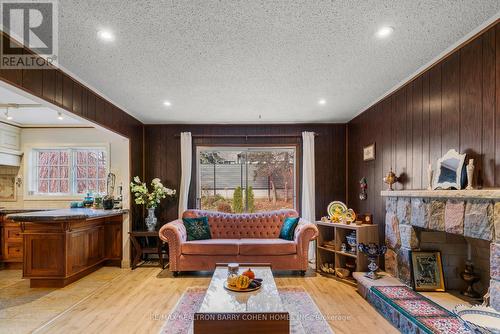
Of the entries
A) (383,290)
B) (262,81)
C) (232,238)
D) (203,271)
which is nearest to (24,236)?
(203,271)

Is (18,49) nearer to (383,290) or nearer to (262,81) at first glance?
(262,81)

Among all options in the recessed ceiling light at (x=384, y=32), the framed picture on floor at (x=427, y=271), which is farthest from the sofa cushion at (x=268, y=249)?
the recessed ceiling light at (x=384, y=32)

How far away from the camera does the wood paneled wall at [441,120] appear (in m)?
2.27

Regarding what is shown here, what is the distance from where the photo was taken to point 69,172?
5.68 m

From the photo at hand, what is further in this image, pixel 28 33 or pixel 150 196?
pixel 150 196

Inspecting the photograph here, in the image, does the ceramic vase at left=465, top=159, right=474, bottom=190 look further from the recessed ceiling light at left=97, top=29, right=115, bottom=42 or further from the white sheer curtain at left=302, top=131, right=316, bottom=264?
the white sheer curtain at left=302, top=131, right=316, bottom=264

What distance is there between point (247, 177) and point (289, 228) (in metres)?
1.52

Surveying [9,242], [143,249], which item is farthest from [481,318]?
[9,242]

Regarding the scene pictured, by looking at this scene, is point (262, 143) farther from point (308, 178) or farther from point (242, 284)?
point (242, 284)

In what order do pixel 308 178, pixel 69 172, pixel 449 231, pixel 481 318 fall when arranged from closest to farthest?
pixel 481 318, pixel 449 231, pixel 308 178, pixel 69 172

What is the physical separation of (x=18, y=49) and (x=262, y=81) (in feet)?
7.59

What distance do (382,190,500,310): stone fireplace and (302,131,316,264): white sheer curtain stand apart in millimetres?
1850

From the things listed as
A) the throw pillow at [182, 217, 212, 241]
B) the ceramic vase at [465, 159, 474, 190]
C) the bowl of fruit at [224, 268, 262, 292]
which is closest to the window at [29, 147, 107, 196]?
the throw pillow at [182, 217, 212, 241]

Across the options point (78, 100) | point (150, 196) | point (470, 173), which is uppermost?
point (78, 100)
